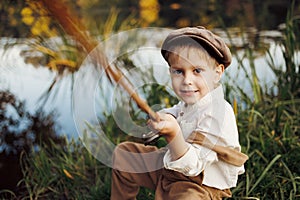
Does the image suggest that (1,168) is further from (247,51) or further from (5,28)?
(5,28)

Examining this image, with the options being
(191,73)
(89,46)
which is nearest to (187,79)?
(191,73)

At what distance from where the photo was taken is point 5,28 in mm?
4727

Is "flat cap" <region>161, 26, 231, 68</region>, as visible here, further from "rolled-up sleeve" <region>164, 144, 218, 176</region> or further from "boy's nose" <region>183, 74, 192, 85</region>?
"rolled-up sleeve" <region>164, 144, 218, 176</region>

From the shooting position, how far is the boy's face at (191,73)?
1307 mm

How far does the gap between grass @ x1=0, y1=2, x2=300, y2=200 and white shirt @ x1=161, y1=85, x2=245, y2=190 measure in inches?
19.6

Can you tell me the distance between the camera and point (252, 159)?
2.09 metres

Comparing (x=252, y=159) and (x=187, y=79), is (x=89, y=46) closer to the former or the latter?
→ (x=187, y=79)

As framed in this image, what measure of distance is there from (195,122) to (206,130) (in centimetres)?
4

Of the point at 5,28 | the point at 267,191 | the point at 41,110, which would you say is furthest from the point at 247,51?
the point at 5,28

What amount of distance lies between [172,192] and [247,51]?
1.47 meters

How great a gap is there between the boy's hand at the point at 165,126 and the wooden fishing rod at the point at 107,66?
0.01 meters

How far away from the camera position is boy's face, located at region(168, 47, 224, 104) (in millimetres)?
1307

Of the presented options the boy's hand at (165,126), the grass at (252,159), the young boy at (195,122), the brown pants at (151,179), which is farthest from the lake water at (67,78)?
the boy's hand at (165,126)

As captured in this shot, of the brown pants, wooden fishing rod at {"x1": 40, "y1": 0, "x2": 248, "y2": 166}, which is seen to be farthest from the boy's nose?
the brown pants
